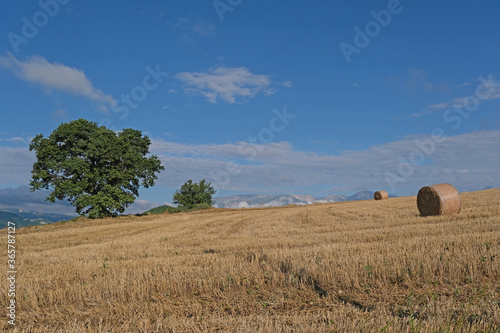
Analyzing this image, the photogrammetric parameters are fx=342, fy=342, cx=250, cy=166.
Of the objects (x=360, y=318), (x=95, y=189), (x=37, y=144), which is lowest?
(x=360, y=318)

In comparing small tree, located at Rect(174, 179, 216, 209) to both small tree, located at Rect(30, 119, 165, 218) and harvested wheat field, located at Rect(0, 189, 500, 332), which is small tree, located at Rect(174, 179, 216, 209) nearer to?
small tree, located at Rect(30, 119, 165, 218)

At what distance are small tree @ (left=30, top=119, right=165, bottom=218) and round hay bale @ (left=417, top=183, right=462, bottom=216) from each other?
27684 millimetres

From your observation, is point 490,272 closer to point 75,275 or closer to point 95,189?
point 75,275

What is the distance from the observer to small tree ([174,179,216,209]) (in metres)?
57.3

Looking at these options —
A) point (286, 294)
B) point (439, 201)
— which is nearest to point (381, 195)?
point (439, 201)

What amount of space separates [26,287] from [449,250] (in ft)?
31.2

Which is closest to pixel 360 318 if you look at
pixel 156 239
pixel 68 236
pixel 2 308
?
pixel 2 308

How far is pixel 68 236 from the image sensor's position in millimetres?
21453

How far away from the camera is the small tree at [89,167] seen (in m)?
34.0

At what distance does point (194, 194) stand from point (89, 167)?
81.8 ft

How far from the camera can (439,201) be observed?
21672mm

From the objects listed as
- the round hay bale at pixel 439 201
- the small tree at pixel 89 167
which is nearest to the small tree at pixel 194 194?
the small tree at pixel 89 167

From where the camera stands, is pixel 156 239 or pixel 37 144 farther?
pixel 37 144

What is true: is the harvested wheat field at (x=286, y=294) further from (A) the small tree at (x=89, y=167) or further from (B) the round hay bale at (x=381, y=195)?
(B) the round hay bale at (x=381, y=195)
